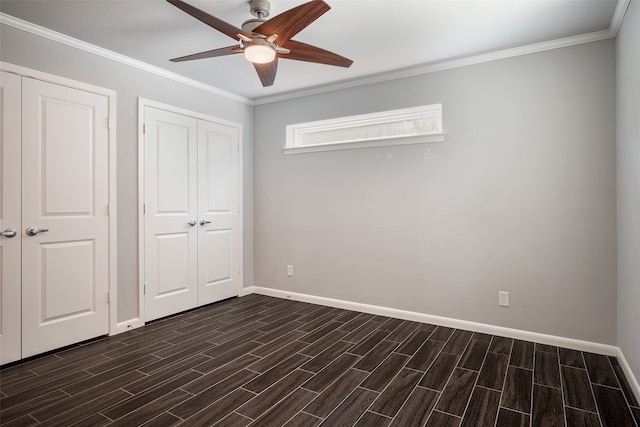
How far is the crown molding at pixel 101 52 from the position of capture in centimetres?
A: 259

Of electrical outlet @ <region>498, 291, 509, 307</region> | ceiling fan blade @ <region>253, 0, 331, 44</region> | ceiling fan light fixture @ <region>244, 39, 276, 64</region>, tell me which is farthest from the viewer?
electrical outlet @ <region>498, 291, 509, 307</region>

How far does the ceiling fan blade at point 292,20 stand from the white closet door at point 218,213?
2.08m

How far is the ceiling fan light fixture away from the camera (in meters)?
2.26

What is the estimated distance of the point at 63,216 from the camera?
9.40ft

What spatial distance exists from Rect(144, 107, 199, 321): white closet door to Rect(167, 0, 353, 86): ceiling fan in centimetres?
137

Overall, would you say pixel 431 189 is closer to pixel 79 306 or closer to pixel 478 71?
pixel 478 71

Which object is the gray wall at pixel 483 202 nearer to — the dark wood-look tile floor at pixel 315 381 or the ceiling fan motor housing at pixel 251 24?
the dark wood-look tile floor at pixel 315 381

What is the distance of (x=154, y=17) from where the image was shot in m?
2.59


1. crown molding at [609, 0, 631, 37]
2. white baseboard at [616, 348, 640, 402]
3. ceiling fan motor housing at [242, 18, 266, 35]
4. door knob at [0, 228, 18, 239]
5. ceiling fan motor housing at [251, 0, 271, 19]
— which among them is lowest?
white baseboard at [616, 348, 640, 402]

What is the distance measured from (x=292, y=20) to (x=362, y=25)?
2.87ft

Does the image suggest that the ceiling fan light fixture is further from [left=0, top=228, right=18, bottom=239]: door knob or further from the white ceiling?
[left=0, top=228, right=18, bottom=239]: door knob

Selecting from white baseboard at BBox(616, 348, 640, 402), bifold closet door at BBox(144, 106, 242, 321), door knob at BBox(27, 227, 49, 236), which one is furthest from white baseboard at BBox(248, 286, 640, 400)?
door knob at BBox(27, 227, 49, 236)

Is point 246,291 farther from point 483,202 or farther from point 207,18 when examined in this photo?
point 207,18

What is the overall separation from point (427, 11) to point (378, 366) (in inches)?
102
